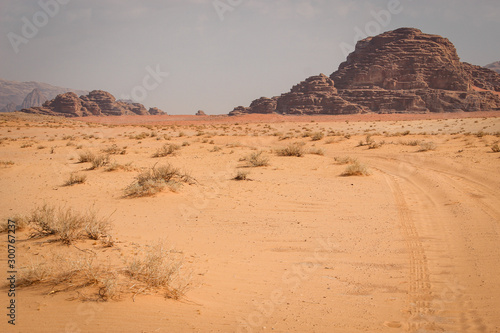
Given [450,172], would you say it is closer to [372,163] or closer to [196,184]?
[372,163]

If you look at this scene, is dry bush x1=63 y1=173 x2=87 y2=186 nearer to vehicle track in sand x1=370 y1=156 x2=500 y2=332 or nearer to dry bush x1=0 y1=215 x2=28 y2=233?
dry bush x1=0 y1=215 x2=28 y2=233

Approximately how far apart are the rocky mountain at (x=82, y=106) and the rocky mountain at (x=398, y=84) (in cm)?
4587

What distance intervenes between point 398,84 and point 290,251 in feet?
337

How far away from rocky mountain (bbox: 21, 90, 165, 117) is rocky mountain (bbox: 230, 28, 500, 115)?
45.9 metres

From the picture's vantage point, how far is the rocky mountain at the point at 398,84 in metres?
83.9

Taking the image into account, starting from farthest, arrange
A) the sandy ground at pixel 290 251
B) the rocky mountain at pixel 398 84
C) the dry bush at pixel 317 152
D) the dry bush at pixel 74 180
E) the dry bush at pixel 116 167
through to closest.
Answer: the rocky mountain at pixel 398 84, the dry bush at pixel 317 152, the dry bush at pixel 116 167, the dry bush at pixel 74 180, the sandy ground at pixel 290 251

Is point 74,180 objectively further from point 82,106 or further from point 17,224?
point 82,106

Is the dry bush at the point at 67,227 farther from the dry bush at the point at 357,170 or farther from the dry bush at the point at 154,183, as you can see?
the dry bush at the point at 357,170

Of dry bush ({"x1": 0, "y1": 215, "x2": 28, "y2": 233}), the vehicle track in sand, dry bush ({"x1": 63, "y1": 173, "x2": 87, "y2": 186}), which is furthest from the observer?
dry bush ({"x1": 63, "y1": 173, "x2": 87, "y2": 186})

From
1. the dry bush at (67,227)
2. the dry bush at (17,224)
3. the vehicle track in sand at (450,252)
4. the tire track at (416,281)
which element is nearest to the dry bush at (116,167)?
the dry bush at (17,224)

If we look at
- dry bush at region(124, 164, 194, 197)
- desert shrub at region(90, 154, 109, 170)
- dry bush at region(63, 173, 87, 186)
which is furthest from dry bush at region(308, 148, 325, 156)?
dry bush at region(63, 173, 87, 186)

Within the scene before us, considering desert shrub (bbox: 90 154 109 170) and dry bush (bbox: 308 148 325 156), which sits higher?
dry bush (bbox: 308 148 325 156)

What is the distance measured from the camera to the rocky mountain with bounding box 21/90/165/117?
93062 mm

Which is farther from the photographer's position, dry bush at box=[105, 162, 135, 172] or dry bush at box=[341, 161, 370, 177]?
dry bush at box=[105, 162, 135, 172]
